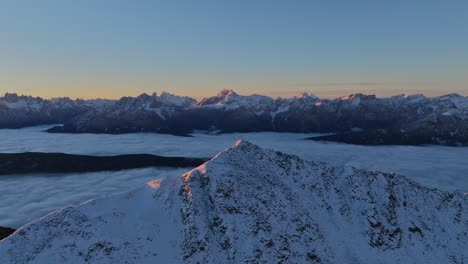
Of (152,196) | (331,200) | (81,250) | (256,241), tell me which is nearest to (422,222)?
(331,200)

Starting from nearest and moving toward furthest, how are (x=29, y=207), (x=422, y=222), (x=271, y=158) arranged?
1. (x=422, y=222)
2. (x=271, y=158)
3. (x=29, y=207)

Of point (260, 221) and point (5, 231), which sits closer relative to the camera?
point (260, 221)

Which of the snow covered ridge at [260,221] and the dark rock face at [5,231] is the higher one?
the snow covered ridge at [260,221]

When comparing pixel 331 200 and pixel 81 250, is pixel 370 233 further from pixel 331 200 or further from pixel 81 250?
pixel 81 250

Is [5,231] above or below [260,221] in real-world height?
below

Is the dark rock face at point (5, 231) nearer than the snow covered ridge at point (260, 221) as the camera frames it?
No

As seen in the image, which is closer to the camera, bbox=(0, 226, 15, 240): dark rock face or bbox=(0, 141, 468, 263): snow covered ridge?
bbox=(0, 141, 468, 263): snow covered ridge

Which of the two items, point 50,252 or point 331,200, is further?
point 331,200

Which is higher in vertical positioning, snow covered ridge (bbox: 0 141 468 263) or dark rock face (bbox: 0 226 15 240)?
snow covered ridge (bbox: 0 141 468 263)
